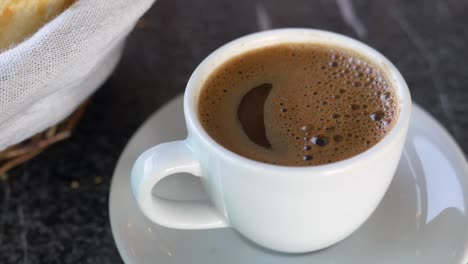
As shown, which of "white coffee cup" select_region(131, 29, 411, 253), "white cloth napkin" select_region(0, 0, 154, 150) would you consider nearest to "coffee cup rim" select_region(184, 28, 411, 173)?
"white coffee cup" select_region(131, 29, 411, 253)

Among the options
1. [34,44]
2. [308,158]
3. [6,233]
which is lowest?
[6,233]

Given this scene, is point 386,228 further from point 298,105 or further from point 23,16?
point 23,16

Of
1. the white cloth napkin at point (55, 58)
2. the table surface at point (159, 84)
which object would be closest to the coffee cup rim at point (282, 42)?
the white cloth napkin at point (55, 58)

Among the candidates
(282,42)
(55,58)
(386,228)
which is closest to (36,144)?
(55,58)

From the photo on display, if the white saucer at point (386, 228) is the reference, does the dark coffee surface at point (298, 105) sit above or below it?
above

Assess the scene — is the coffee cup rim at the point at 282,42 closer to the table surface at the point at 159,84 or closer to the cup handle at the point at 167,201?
the cup handle at the point at 167,201

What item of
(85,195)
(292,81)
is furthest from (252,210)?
(85,195)

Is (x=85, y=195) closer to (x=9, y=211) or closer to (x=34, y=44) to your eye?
(x=9, y=211)
